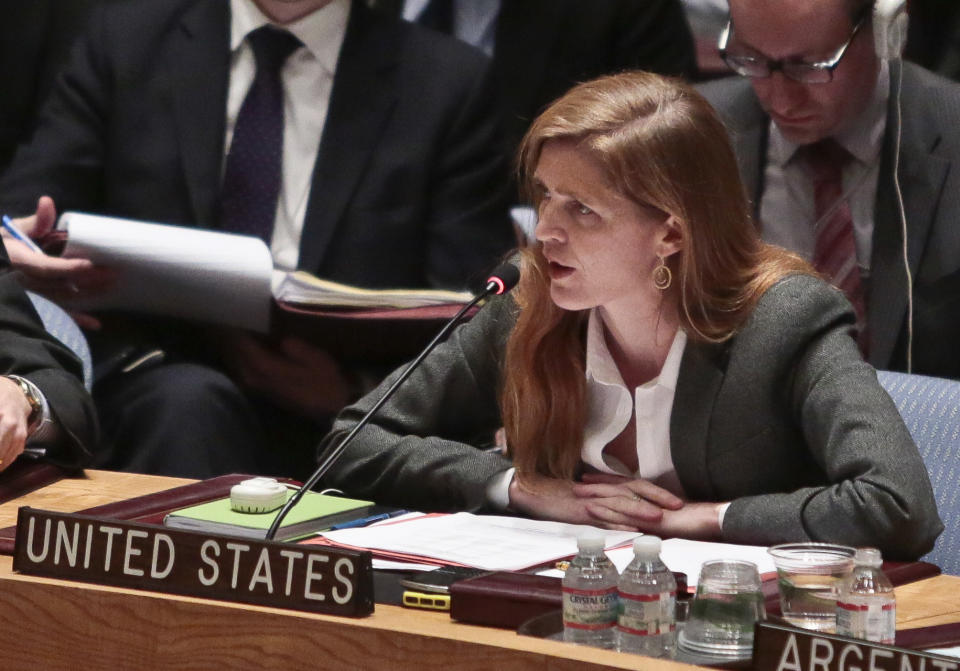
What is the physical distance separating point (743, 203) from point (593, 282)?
0.79 ft

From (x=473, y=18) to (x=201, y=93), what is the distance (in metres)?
0.63

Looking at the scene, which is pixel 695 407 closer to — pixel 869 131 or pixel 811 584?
pixel 811 584

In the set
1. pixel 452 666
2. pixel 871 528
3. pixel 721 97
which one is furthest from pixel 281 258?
pixel 452 666

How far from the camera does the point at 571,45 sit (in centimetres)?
314

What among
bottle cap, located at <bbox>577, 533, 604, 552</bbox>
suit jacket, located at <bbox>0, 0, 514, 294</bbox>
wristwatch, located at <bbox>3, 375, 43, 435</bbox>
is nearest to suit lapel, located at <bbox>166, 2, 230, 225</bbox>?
suit jacket, located at <bbox>0, 0, 514, 294</bbox>

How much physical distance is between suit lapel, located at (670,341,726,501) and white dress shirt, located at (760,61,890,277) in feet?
2.84

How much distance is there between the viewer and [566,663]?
117 centimetres

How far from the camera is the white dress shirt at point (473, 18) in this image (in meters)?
3.21

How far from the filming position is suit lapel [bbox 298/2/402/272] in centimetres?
302

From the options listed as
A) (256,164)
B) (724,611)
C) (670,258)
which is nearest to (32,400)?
(670,258)

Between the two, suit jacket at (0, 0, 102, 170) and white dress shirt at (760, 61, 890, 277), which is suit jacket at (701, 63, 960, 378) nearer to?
white dress shirt at (760, 61, 890, 277)

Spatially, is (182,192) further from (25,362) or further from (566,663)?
(566,663)

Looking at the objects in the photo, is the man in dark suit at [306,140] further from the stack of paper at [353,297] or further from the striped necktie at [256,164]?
the stack of paper at [353,297]

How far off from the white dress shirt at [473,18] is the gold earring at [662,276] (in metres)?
1.45
